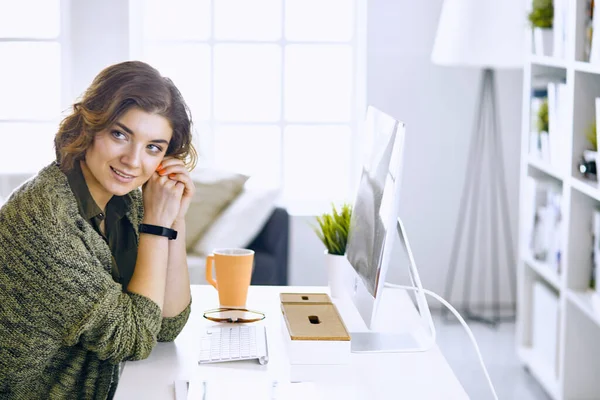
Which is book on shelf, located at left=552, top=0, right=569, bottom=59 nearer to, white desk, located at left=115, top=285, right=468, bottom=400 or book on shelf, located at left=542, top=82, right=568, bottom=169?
book on shelf, located at left=542, top=82, right=568, bottom=169

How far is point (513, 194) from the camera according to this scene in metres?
4.29

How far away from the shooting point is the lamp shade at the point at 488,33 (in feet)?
12.0

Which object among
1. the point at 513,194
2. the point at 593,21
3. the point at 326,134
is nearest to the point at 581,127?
the point at 593,21

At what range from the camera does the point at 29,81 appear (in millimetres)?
4266

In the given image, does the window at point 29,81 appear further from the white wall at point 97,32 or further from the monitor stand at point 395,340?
the monitor stand at point 395,340

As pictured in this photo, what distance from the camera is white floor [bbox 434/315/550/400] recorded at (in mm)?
3227

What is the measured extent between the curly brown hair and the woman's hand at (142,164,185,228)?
0.14 meters

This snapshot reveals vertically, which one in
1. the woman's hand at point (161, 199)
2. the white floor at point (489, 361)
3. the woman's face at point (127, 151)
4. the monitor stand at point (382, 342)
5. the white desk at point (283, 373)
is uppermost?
the woman's face at point (127, 151)

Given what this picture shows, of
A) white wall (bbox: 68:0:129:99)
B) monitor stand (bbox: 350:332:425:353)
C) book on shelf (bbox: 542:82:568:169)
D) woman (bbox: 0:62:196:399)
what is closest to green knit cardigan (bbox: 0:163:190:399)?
woman (bbox: 0:62:196:399)

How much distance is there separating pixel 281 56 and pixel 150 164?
2.64 meters

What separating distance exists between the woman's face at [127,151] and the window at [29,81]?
8.50 ft

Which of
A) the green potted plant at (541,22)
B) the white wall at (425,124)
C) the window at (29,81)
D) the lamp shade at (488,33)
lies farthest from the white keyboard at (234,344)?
the window at (29,81)

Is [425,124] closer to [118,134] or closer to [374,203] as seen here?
[374,203]

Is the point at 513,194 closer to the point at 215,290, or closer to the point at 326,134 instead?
the point at 326,134
